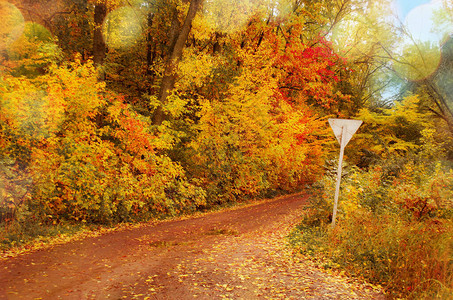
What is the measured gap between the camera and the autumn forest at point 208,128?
8.23 metres

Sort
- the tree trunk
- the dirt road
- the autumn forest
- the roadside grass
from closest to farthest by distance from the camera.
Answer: the dirt road < the roadside grass < the autumn forest < the tree trunk

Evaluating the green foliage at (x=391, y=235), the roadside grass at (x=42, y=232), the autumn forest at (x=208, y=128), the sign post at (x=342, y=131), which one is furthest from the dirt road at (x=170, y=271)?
the sign post at (x=342, y=131)

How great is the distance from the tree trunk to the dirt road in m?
6.47

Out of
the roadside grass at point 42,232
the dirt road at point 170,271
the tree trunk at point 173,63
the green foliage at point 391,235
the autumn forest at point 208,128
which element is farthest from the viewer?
the tree trunk at point 173,63

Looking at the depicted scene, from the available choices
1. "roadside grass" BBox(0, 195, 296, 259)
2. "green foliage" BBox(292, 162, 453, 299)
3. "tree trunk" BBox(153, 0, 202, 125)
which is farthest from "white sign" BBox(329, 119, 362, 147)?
"tree trunk" BBox(153, 0, 202, 125)

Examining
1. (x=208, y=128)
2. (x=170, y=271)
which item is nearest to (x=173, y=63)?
(x=208, y=128)

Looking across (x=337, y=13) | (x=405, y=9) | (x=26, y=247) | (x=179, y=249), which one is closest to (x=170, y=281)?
(x=179, y=249)

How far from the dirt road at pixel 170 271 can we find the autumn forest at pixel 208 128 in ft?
3.06

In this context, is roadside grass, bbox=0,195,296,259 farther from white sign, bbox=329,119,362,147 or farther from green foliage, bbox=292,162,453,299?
white sign, bbox=329,119,362,147

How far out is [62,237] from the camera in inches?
345

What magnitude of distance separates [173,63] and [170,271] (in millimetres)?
10583

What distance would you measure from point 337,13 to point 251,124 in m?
14.5

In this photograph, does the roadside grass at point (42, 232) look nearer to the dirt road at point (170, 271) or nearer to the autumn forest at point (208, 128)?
the autumn forest at point (208, 128)

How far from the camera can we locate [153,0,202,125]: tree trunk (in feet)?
48.9
